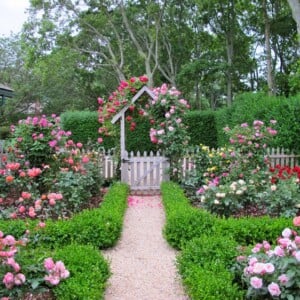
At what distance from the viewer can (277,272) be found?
308 cm

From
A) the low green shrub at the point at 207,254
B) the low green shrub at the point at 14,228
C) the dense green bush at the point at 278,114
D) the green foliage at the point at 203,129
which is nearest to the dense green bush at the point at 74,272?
the low green shrub at the point at 207,254

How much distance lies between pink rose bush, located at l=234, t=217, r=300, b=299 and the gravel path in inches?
32.4

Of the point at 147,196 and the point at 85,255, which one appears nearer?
the point at 85,255

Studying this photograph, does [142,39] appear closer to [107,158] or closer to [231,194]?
[107,158]

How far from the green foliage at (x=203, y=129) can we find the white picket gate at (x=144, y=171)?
6441 millimetres

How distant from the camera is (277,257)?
3.18 meters

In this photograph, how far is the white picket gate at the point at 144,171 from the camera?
9.65m

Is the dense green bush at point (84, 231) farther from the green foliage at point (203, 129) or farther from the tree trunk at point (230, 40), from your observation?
the tree trunk at point (230, 40)

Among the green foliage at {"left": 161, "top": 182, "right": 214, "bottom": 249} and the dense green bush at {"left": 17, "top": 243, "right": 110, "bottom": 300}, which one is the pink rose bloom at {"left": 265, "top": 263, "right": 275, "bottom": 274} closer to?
the dense green bush at {"left": 17, "top": 243, "right": 110, "bottom": 300}

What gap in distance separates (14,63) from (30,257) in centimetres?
2794

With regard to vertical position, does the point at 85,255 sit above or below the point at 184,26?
below

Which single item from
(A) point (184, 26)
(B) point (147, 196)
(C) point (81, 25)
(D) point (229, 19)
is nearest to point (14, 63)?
(C) point (81, 25)

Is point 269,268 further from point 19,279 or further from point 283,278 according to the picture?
point 19,279

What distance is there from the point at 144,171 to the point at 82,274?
6246mm
